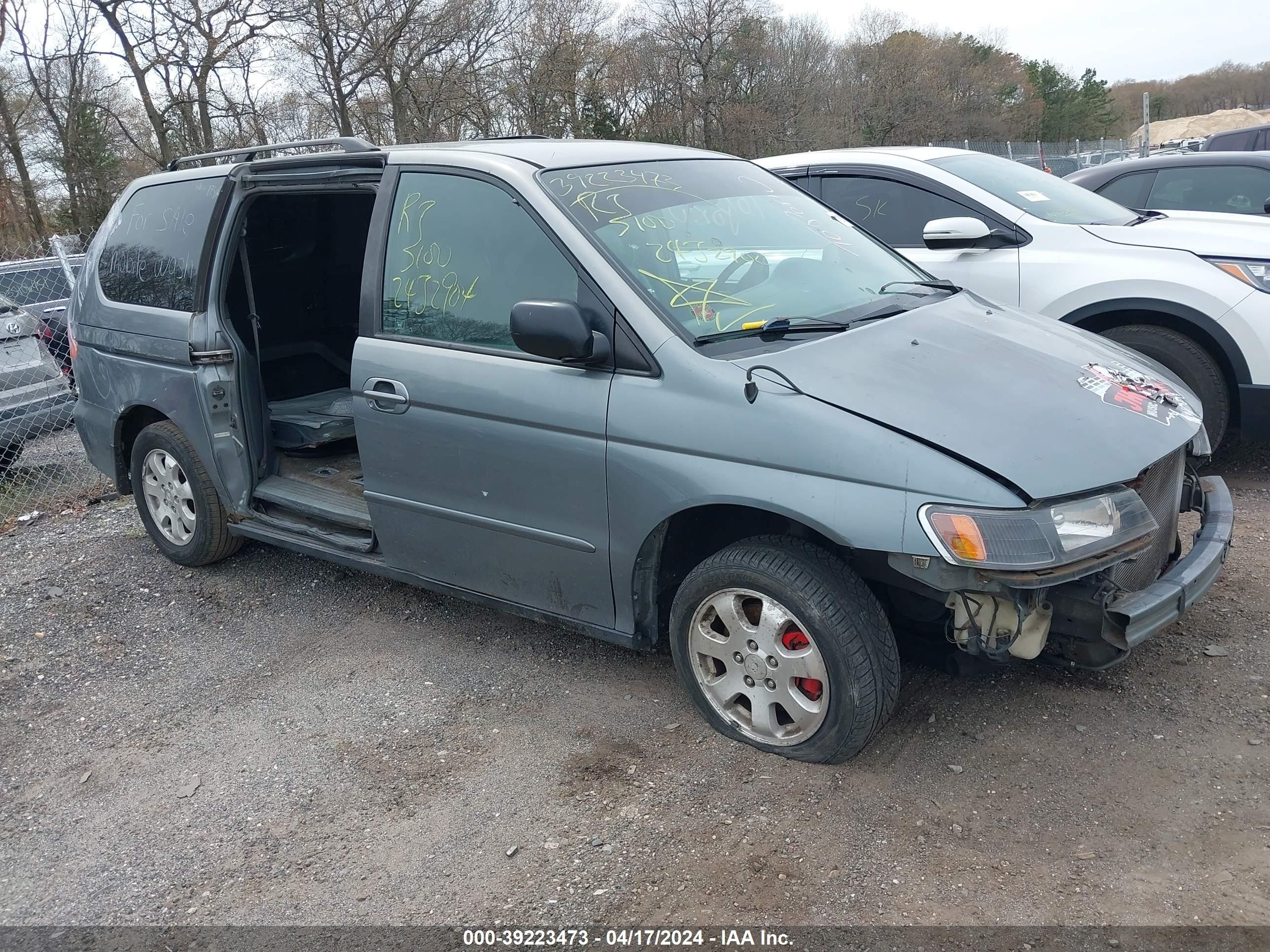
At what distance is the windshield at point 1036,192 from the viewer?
586 centimetres

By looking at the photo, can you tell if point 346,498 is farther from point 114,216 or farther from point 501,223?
point 114,216

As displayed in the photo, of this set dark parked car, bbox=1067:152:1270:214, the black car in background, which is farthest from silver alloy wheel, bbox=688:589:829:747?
the black car in background

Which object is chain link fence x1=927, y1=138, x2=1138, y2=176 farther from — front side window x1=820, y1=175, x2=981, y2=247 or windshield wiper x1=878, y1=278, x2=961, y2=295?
windshield wiper x1=878, y1=278, x2=961, y2=295

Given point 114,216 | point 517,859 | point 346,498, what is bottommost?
point 517,859

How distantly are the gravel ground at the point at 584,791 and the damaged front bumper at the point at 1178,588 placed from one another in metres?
0.48

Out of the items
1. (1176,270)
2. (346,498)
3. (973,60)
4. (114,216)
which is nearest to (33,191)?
(114,216)

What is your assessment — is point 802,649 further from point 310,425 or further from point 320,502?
point 310,425

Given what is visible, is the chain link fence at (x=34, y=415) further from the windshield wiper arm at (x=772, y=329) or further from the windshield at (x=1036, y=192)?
the windshield at (x=1036, y=192)

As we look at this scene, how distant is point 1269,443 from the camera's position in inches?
239

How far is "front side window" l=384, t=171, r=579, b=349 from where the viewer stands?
3.53 meters

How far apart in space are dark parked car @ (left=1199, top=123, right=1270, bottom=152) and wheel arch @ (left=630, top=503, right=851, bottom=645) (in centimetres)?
1334

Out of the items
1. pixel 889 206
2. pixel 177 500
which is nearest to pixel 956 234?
pixel 889 206

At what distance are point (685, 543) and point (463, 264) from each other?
134cm

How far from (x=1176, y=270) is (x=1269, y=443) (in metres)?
1.55
